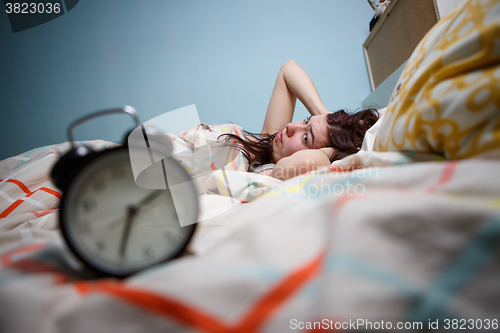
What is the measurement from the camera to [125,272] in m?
0.26

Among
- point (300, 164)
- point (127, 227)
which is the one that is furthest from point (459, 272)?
point (300, 164)

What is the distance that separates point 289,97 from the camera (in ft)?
5.14

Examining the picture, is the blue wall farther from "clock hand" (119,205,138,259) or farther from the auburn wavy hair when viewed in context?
"clock hand" (119,205,138,259)

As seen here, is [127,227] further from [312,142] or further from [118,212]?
[312,142]

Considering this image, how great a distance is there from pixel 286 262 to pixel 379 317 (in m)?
0.07

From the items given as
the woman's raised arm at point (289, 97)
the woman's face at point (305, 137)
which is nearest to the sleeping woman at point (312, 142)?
the woman's face at point (305, 137)

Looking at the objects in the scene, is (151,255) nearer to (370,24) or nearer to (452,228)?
(452,228)

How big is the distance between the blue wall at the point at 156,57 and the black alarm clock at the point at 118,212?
171 cm

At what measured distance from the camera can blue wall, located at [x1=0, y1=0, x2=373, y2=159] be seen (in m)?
1.84

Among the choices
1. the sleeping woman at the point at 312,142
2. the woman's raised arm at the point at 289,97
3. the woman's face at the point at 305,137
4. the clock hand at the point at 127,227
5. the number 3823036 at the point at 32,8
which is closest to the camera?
the clock hand at the point at 127,227

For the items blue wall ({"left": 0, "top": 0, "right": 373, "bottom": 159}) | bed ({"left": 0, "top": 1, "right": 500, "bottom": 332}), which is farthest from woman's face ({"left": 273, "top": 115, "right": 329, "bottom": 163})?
blue wall ({"left": 0, "top": 0, "right": 373, "bottom": 159})

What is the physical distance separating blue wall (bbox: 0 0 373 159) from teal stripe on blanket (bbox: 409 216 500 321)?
1858mm

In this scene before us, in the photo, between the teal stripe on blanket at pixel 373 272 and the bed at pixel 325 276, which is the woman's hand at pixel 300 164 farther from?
the teal stripe on blanket at pixel 373 272

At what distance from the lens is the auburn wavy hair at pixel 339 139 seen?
1012mm
